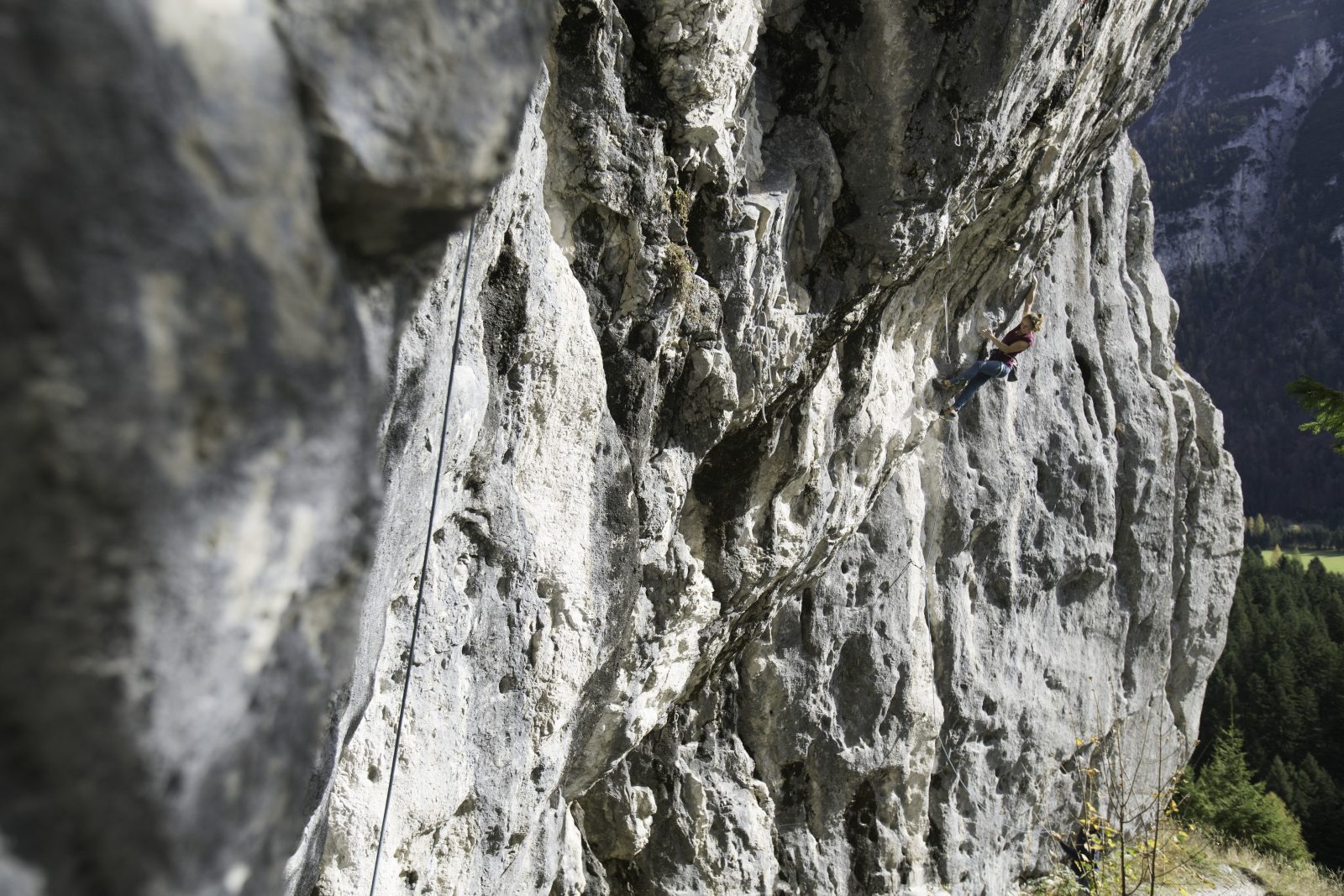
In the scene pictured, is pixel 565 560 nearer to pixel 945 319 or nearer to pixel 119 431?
pixel 119 431

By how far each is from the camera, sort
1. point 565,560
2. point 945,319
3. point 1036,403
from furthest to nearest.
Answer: point 1036,403
point 945,319
point 565,560

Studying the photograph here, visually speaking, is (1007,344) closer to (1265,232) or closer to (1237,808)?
(1237,808)

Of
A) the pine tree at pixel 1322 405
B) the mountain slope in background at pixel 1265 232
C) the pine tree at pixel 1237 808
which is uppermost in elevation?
the mountain slope in background at pixel 1265 232

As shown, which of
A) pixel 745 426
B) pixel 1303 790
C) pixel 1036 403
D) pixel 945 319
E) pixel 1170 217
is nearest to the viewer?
pixel 745 426

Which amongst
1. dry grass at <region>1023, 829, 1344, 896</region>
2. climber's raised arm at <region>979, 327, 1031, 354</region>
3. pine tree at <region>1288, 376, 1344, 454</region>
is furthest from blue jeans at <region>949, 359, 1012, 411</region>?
dry grass at <region>1023, 829, 1344, 896</region>

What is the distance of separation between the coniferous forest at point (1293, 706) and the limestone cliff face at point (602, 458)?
12544mm

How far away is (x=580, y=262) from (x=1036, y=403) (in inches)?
256

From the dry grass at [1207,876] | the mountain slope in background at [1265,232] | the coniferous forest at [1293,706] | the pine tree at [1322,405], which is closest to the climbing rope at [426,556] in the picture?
the pine tree at [1322,405]

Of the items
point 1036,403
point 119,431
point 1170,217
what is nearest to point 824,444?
point 1036,403

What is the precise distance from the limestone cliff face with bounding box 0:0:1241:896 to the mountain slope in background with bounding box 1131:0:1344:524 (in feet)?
215

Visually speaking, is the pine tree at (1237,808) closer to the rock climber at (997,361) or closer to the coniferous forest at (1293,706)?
the coniferous forest at (1293,706)

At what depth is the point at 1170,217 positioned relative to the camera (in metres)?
73.1

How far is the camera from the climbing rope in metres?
2.82

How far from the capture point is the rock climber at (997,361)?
7.57m
